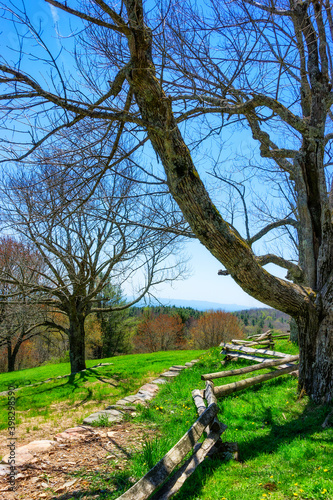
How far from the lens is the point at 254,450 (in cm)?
420

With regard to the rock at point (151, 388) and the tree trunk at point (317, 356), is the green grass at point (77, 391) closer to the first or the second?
the rock at point (151, 388)

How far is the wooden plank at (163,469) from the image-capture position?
262cm

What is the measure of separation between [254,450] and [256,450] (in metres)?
0.03

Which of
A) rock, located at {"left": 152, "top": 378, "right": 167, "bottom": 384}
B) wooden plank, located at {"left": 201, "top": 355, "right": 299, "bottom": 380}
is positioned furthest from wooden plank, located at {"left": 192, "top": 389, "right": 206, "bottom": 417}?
rock, located at {"left": 152, "top": 378, "right": 167, "bottom": 384}

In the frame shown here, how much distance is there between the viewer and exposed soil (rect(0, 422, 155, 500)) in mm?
3371

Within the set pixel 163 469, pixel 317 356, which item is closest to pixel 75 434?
pixel 163 469

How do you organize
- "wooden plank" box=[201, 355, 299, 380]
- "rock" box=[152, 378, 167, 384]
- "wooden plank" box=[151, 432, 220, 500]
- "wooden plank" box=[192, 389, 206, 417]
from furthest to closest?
"rock" box=[152, 378, 167, 384]
"wooden plank" box=[201, 355, 299, 380]
"wooden plank" box=[192, 389, 206, 417]
"wooden plank" box=[151, 432, 220, 500]

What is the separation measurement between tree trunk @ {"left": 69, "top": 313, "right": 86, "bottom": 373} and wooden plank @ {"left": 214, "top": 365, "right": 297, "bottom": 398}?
276 inches

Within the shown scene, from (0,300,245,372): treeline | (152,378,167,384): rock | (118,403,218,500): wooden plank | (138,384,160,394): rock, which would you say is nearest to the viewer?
(118,403,218,500): wooden plank

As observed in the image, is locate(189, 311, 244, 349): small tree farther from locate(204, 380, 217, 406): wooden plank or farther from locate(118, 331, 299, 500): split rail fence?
locate(204, 380, 217, 406): wooden plank

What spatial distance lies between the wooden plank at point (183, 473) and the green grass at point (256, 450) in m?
0.14

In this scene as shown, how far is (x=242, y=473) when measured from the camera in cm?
356

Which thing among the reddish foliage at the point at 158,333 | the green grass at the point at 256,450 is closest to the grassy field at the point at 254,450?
the green grass at the point at 256,450

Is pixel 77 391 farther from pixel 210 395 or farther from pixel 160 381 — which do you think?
pixel 210 395
